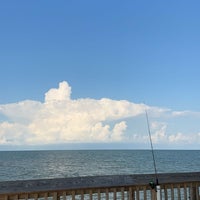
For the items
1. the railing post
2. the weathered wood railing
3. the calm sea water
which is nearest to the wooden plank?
the weathered wood railing

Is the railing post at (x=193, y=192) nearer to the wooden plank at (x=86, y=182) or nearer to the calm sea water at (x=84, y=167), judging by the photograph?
the wooden plank at (x=86, y=182)

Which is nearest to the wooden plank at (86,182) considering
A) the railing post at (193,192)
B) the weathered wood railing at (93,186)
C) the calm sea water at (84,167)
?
the weathered wood railing at (93,186)

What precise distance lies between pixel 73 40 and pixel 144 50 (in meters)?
6.29

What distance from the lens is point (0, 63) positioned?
16656 millimetres

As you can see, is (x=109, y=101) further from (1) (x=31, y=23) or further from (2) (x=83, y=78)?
(1) (x=31, y=23)

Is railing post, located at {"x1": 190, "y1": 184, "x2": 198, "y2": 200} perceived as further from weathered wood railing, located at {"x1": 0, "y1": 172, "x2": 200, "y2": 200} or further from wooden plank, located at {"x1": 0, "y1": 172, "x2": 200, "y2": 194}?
wooden plank, located at {"x1": 0, "y1": 172, "x2": 200, "y2": 194}

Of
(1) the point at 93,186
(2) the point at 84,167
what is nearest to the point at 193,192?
(1) the point at 93,186

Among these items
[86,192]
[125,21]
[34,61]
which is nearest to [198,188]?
[86,192]

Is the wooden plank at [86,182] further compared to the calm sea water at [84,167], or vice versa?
the calm sea water at [84,167]

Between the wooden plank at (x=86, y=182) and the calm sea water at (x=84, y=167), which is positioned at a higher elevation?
the wooden plank at (x=86, y=182)

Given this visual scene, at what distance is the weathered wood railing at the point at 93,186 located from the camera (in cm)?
284

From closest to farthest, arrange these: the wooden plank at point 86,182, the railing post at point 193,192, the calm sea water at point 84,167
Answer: the wooden plank at point 86,182
the railing post at point 193,192
the calm sea water at point 84,167

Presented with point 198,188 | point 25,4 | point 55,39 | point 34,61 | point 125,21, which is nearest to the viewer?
Answer: point 198,188

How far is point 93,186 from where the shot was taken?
3.09 meters
